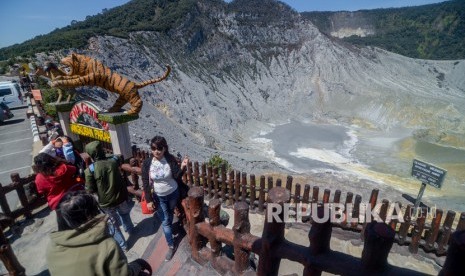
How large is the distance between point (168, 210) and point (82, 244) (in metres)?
1.86

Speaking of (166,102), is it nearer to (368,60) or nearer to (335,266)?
(335,266)

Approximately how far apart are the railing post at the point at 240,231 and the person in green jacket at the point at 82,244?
3.23 feet

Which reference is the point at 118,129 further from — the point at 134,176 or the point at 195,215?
the point at 195,215

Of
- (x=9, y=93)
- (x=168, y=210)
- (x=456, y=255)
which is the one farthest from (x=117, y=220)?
(x=9, y=93)

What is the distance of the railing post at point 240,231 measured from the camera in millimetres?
2381

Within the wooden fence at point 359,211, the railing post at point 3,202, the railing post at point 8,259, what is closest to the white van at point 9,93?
the railing post at point 3,202

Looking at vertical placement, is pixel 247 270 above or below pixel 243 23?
below

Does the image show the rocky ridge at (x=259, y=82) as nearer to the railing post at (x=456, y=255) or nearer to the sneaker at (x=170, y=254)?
the sneaker at (x=170, y=254)

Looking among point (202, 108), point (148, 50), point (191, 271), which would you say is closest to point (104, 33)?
point (148, 50)

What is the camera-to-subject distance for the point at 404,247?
19.3ft

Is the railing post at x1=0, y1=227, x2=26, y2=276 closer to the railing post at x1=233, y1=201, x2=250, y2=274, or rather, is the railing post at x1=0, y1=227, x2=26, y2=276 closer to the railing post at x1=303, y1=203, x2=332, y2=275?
the railing post at x1=233, y1=201, x2=250, y2=274

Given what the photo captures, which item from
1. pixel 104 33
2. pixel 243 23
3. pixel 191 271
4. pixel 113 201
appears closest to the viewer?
pixel 191 271

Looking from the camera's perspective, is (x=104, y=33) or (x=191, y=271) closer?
(x=191, y=271)

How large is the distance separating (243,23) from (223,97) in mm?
20895
